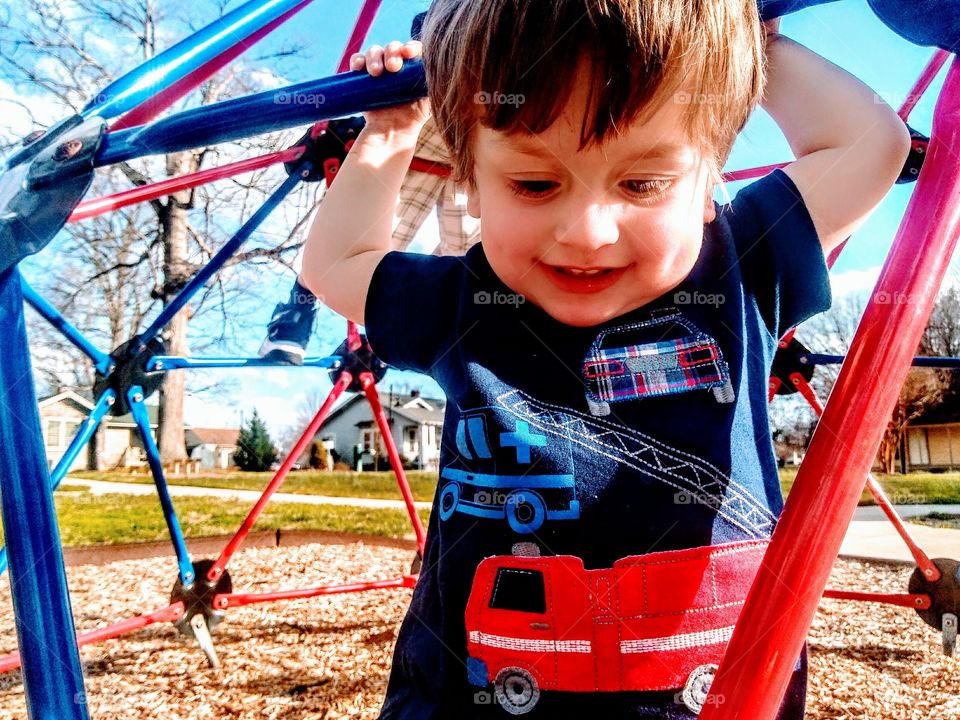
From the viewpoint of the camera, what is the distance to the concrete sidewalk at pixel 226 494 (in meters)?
4.91

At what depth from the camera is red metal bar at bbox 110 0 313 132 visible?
797 mm

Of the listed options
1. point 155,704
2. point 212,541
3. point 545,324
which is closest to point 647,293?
point 545,324

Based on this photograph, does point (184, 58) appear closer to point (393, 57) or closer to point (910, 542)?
point (393, 57)

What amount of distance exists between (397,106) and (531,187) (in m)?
0.20

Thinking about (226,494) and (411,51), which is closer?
(411,51)

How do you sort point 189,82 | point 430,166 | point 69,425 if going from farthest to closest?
1. point 69,425
2. point 430,166
3. point 189,82

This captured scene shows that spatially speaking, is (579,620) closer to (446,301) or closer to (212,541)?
(446,301)

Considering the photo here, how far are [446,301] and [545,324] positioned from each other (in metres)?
0.09

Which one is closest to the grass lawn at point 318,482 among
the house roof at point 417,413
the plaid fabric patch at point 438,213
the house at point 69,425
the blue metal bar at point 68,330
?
the house at point 69,425

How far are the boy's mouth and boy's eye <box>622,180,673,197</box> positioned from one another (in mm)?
50

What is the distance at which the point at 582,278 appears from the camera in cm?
45

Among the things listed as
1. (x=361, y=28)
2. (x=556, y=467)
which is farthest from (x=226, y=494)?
(x=556, y=467)

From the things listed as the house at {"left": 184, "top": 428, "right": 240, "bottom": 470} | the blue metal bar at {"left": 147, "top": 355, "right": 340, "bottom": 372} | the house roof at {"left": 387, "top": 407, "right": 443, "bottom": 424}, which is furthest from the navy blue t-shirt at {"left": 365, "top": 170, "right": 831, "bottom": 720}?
the house roof at {"left": 387, "top": 407, "right": 443, "bottom": 424}

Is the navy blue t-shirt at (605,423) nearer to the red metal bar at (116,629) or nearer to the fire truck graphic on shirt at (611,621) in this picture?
the fire truck graphic on shirt at (611,621)
